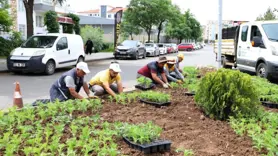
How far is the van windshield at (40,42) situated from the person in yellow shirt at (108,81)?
807 cm

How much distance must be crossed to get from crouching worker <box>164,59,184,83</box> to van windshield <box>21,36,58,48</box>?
7224 mm

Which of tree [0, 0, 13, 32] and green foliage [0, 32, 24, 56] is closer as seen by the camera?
tree [0, 0, 13, 32]

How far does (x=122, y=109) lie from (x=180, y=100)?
1440 mm

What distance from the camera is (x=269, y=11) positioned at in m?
43.4

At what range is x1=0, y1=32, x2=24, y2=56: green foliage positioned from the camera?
2011 centimetres

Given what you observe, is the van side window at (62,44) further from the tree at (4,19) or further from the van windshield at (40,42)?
the tree at (4,19)

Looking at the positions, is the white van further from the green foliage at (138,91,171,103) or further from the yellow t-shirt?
the green foliage at (138,91,171,103)

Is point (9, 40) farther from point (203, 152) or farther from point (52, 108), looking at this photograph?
point (203, 152)

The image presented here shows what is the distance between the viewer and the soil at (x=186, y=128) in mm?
3480

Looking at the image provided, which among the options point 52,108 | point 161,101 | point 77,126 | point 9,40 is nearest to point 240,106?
point 161,101

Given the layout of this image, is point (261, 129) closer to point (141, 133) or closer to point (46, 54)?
point (141, 133)

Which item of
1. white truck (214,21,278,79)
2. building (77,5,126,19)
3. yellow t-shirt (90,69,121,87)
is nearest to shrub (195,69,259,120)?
yellow t-shirt (90,69,121,87)

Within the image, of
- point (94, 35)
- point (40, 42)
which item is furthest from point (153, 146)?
point (94, 35)

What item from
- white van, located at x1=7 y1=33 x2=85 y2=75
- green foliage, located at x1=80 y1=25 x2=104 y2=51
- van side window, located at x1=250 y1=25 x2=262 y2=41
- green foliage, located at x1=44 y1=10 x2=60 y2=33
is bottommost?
white van, located at x1=7 y1=33 x2=85 y2=75
